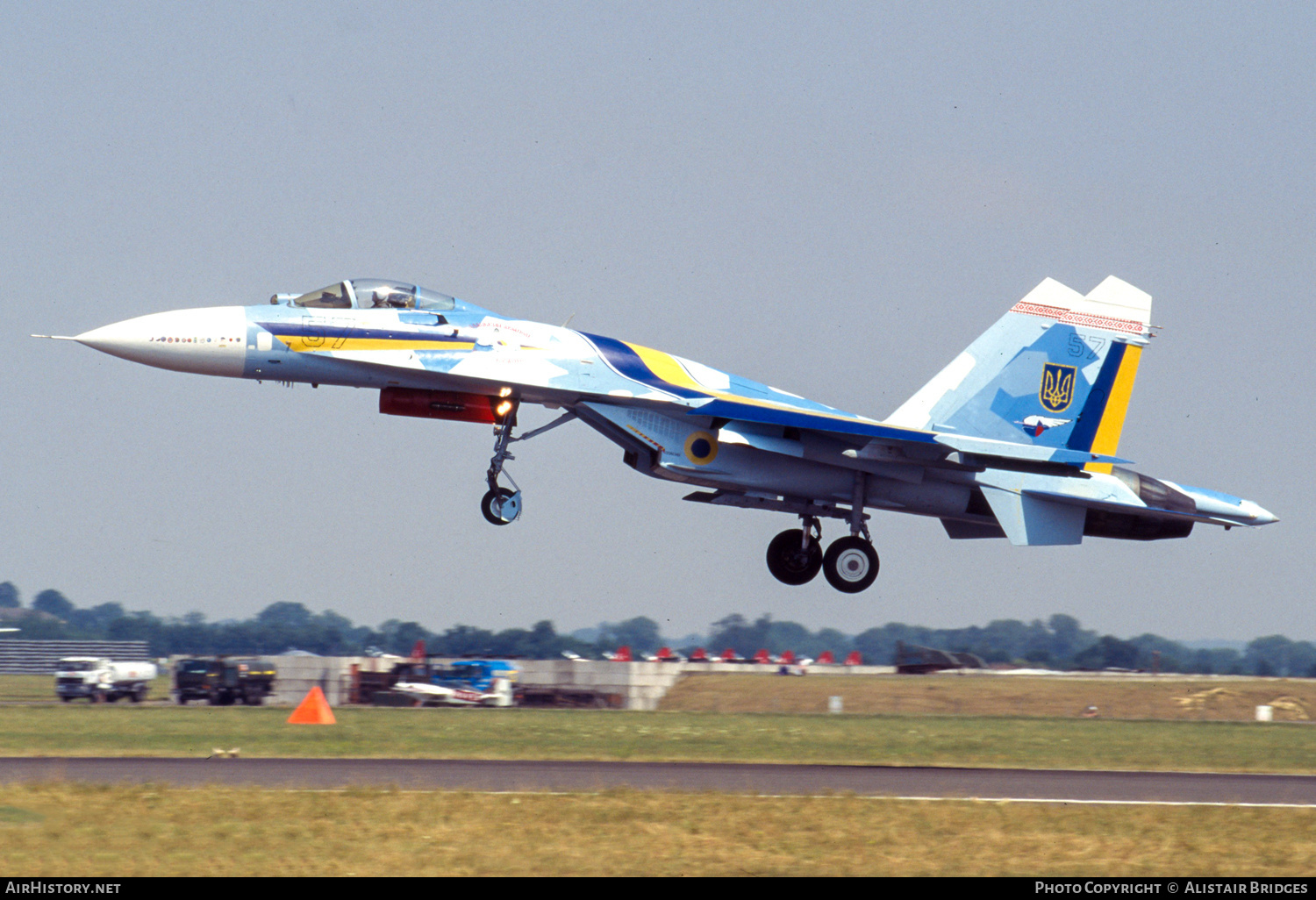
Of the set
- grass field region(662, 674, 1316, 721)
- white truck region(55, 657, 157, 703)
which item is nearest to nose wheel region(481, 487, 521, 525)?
grass field region(662, 674, 1316, 721)

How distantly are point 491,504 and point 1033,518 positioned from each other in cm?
883

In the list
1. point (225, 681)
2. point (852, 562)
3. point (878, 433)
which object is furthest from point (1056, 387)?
point (225, 681)

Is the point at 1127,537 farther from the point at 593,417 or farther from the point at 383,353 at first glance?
the point at 383,353

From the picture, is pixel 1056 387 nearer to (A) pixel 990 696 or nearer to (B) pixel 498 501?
(B) pixel 498 501

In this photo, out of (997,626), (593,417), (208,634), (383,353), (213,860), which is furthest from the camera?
(997,626)

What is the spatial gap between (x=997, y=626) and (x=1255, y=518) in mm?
62658

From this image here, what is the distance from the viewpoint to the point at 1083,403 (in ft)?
75.2

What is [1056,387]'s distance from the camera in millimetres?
22953

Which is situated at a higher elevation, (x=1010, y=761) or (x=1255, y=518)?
(x=1255, y=518)

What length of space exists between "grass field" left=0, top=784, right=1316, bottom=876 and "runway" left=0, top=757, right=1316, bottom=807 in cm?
124

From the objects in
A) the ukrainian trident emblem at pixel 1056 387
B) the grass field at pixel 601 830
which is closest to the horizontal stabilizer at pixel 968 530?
the ukrainian trident emblem at pixel 1056 387
